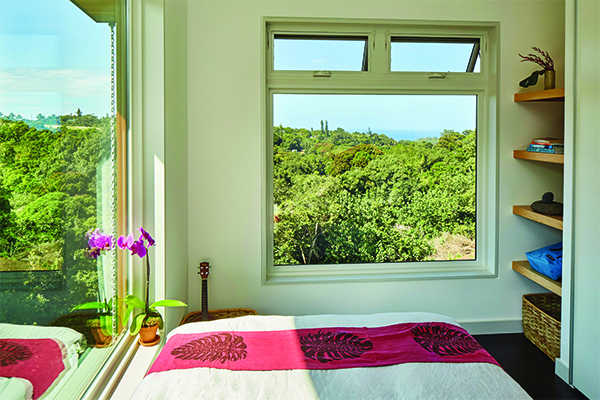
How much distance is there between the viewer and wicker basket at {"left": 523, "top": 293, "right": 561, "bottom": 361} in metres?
2.49

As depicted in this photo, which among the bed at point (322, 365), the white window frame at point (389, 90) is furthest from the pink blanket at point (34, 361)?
the white window frame at point (389, 90)

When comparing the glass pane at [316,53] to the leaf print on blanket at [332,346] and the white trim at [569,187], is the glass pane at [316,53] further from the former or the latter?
the leaf print on blanket at [332,346]

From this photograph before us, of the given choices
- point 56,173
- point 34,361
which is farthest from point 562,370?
point 56,173

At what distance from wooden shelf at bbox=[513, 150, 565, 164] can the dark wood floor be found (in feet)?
4.02

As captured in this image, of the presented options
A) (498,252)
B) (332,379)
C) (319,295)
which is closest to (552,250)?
(498,252)

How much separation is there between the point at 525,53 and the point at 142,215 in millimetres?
2699

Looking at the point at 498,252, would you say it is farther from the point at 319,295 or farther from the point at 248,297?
the point at 248,297

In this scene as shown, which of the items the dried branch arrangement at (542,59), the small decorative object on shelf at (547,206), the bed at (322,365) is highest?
the dried branch arrangement at (542,59)

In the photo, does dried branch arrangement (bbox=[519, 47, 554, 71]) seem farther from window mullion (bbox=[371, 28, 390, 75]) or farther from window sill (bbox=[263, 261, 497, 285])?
window sill (bbox=[263, 261, 497, 285])

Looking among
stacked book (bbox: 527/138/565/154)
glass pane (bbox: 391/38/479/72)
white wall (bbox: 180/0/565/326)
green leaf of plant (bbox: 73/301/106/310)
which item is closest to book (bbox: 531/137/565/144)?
stacked book (bbox: 527/138/565/154)

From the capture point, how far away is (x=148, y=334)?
6.27 ft

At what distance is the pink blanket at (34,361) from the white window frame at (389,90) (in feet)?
5.32

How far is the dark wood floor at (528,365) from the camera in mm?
2197

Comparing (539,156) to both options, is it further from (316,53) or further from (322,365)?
(322,365)
